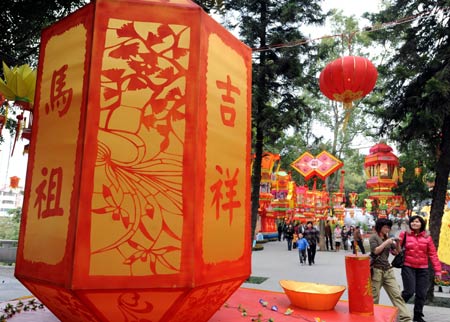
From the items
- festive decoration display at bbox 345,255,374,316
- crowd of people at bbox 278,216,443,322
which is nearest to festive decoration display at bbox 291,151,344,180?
crowd of people at bbox 278,216,443,322

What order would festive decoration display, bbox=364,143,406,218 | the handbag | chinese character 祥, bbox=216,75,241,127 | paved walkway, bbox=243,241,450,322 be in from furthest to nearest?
1. festive decoration display, bbox=364,143,406,218
2. paved walkway, bbox=243,241,450,322
3. the handbag
4. chinese character 祥, bbox=216,75,241,127

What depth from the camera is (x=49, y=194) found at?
316 centimetres

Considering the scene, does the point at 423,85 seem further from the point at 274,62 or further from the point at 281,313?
the point at 281,313

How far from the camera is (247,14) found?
37.7ft

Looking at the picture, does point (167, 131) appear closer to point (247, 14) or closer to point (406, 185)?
point (247, 14)

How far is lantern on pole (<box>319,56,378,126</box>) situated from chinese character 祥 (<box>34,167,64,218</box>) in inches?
212

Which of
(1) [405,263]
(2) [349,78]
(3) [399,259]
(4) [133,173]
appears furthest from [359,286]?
(2) [349,78]

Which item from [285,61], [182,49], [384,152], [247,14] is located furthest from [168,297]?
[384,152]

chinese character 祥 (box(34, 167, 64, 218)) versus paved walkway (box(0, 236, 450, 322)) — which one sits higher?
chinese character 祥 (box(34, 167, 64, 218))

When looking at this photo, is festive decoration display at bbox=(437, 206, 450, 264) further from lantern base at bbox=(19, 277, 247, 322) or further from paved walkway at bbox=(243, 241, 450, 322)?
lantern base at bbox=(19, 277, 247, 322)

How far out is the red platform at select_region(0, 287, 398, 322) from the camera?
14.2ft

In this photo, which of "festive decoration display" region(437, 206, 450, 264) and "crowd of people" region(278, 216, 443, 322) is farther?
"festive decoration display" region(437, 206, 450, 264)

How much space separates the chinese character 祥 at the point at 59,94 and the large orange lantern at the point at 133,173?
0.01m

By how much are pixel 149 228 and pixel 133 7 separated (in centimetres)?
187
